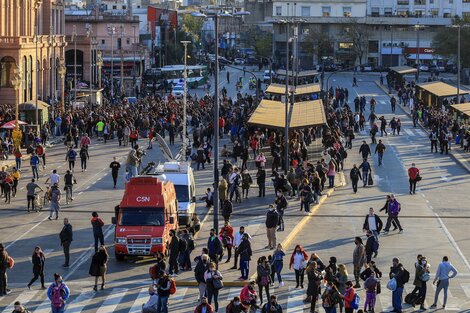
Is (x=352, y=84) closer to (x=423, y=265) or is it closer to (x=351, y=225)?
(x=351, y=225)

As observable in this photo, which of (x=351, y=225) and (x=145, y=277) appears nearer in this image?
(x=145, y=277)

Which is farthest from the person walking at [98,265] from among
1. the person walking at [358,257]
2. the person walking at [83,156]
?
the person walking at [83,156]

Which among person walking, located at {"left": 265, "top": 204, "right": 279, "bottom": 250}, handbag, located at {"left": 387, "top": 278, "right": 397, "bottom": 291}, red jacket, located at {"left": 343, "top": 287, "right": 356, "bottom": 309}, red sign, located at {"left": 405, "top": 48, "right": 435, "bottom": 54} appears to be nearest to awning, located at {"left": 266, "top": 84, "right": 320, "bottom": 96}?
person walking, located at {"left": 265, "top": 204, "right": 279, "bottom": 250}

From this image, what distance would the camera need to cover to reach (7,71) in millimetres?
86250

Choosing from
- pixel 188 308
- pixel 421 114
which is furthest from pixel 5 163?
pixel 421 114

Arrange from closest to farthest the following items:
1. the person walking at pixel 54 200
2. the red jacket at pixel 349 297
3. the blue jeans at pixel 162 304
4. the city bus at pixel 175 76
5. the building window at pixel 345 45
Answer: the red jacket at pixel 349 297, the blue jeans at pixel 162 304, the person walking at pixel 54 200, the city bus at pixel 175 76, the building window at pixel 345 45

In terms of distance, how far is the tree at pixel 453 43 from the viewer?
128125mm

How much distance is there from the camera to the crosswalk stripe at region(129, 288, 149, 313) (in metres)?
29.2

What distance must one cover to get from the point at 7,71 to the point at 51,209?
4659 cm

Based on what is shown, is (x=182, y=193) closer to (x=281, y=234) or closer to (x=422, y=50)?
(x=281, y=234)

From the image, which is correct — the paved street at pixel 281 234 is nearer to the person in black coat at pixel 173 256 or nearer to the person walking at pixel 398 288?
the person in black coat at pixel 173 256

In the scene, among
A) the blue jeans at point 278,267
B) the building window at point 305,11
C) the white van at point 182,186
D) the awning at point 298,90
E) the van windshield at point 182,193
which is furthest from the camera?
the building window at point 305,11

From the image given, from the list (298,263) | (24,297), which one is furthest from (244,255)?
(24,297)

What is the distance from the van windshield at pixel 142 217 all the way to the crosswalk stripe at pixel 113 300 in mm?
3457
